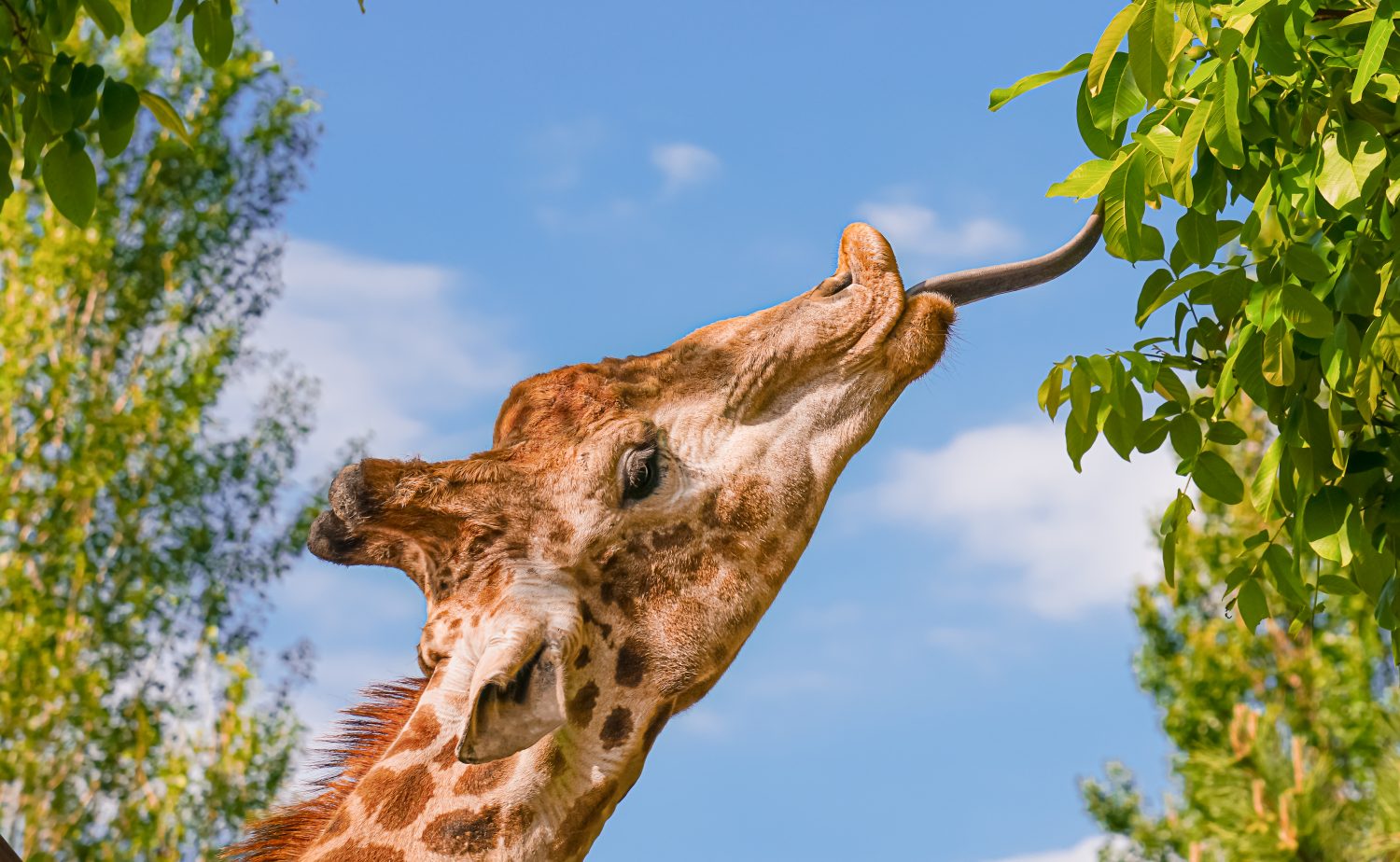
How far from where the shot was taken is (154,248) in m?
15.7

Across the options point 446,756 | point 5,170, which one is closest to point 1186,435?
point 446,756

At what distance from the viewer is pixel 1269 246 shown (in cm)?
324

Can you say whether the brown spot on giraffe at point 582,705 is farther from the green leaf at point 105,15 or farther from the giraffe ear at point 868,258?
the green leaf at point 105,15

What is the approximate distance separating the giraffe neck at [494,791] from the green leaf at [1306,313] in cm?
143

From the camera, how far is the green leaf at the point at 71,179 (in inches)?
134

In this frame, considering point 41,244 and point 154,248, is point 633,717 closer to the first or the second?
point 41,244

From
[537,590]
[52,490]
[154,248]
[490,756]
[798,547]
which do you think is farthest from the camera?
[154,248]

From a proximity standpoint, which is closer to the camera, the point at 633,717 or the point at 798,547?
the point at 633,717

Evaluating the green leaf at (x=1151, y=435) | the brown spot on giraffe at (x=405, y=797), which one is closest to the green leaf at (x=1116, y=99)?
the green leaf at (x=1151, y=435)

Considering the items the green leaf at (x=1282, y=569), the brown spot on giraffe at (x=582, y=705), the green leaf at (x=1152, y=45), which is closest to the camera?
the green leaf at (x=1152, y=45)

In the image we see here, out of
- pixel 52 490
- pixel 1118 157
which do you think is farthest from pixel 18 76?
pixel 52 490

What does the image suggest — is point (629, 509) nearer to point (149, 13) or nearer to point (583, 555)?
point (583, 555)

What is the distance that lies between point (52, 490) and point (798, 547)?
12.2 meters

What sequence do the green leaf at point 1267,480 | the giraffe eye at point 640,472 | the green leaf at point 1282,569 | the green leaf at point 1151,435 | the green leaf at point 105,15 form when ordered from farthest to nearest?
the green leaf at point 105,15
the green leaf at point 1282,569
the green leaf at point 1267,480
the green leaf at point 1151,435
the giraffe eye at point 640,472
